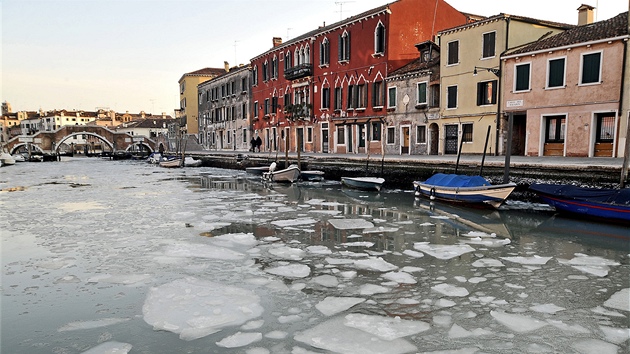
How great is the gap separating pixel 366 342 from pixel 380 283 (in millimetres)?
1836

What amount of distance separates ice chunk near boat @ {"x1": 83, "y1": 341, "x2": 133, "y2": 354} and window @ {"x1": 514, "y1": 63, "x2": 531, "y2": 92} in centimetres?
1906

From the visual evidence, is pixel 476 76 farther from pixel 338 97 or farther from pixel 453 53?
pixel 338 97

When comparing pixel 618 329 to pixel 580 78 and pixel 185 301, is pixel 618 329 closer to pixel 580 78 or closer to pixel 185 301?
pixel 185 301

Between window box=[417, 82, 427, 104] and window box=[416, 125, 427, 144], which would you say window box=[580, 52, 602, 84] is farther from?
window box=[416, 125, 427, 144]

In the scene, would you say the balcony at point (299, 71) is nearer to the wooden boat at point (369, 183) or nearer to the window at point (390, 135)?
the window at point (390, 135)

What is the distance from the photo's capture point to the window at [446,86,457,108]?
21.6 metres

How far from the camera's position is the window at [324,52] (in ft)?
96.9

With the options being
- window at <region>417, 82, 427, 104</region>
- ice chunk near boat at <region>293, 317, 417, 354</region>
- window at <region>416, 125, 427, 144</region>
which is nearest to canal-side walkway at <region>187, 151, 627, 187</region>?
window at <region>416, 125, 427, 144</region>

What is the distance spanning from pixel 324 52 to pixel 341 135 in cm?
626

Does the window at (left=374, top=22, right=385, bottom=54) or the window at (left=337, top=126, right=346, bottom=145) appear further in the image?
the window at (left=337, top=126, right=346, bottom=145)

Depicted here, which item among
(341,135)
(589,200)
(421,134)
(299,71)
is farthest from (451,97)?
(299,71)

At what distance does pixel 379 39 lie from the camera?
2547cm

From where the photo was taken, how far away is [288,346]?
13.7 ft

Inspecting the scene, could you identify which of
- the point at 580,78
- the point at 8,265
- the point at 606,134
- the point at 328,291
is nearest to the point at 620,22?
the point at 580,78
